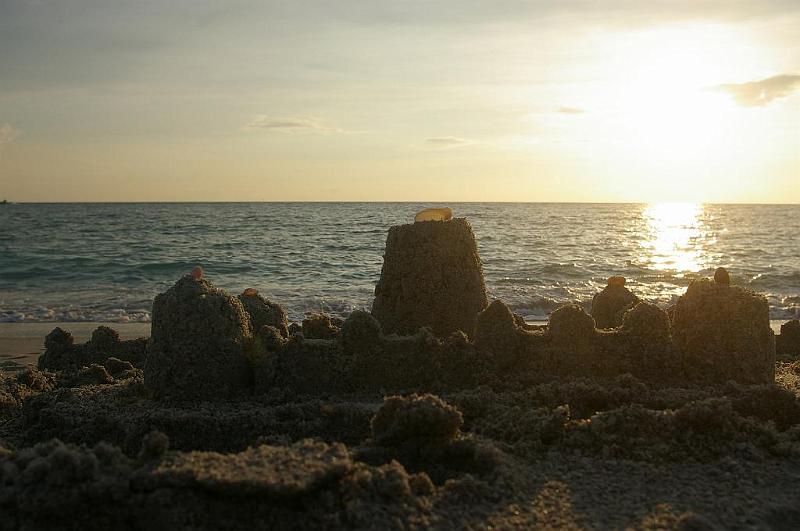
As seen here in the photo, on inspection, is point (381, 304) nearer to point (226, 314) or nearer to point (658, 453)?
point (226, 314)

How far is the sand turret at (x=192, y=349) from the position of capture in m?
5.04

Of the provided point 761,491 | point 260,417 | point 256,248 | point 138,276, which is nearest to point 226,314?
point 260,417

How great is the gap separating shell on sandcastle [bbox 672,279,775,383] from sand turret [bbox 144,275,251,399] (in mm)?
3359

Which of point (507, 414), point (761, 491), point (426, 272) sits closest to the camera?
point (761, 491)

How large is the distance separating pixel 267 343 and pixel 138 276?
16.2m

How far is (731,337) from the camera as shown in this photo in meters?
5.36

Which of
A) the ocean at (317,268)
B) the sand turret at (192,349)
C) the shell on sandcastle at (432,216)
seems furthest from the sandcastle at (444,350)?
the ocean at (317,268)

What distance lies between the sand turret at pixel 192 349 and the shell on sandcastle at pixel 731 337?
3359mm

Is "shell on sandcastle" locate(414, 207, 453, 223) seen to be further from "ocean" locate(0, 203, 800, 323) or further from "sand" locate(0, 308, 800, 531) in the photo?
"ocean" locate(0, 203, 800, 323)

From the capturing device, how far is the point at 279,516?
3010 mm

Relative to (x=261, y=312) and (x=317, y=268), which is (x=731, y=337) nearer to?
(x=261, y=312)

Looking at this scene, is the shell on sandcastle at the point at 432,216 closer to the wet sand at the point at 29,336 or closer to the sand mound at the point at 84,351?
the sand mound at the point at 84,351

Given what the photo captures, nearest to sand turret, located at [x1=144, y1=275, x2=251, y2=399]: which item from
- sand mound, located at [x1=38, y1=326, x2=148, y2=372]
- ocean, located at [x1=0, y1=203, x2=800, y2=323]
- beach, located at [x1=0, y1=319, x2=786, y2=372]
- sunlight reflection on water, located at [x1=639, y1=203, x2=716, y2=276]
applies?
sand mound, located at [x1=38, y1=326, x2=148, y2=372]

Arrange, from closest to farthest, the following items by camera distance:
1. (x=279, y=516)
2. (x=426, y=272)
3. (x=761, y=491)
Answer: (x=279, y=516) → (x=761, y=491) → (x=426, y=272)
